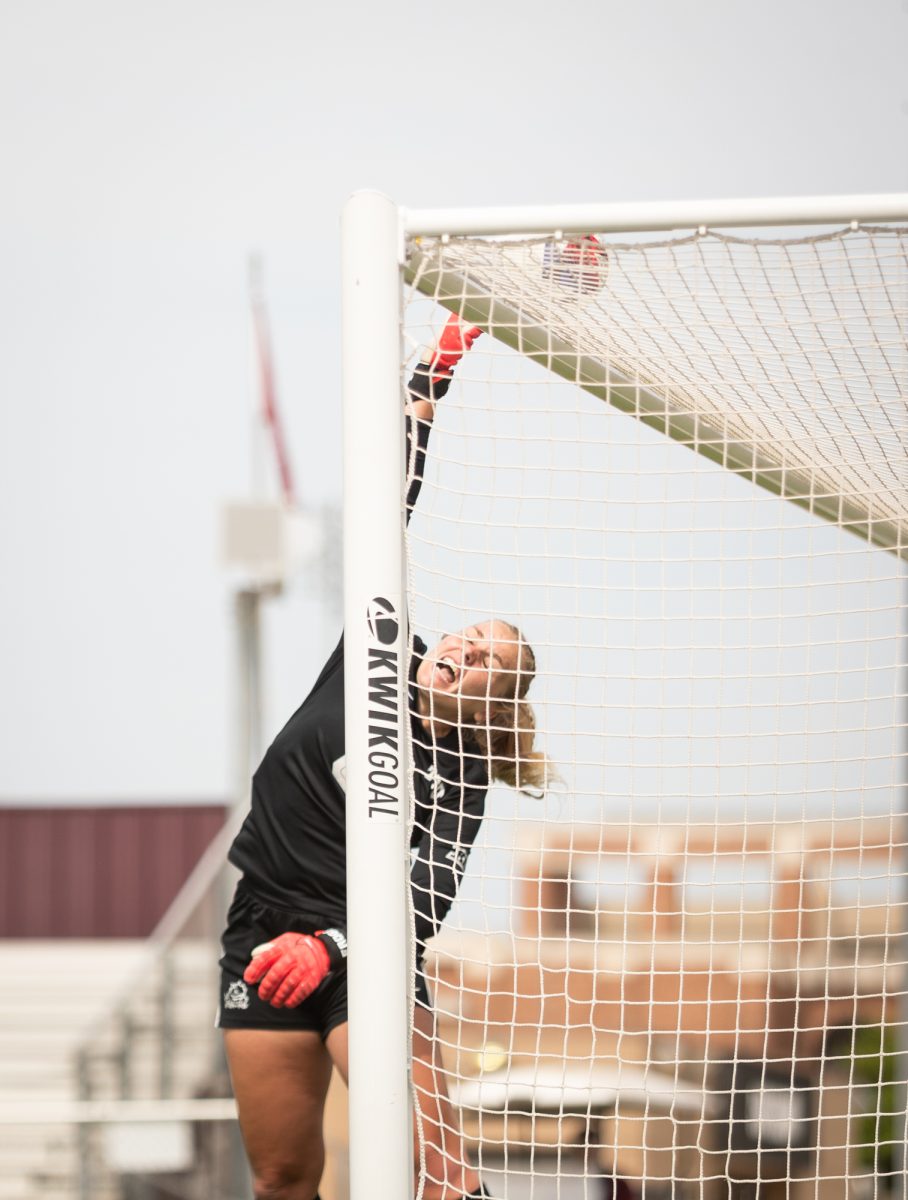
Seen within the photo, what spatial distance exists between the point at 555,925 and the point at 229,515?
217 inches

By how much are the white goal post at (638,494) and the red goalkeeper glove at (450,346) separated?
0.04m

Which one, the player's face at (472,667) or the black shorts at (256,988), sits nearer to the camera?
the player's face at (472,667)

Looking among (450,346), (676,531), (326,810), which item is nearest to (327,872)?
(326,810)

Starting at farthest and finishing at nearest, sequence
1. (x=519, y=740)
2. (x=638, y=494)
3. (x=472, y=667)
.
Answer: (x=519, y=740), (x=638, y=494), (x=472, y=667)

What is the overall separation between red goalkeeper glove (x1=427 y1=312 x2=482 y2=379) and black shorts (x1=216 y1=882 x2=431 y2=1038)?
1229 millimetres

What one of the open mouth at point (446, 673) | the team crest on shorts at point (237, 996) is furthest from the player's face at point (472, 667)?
the team crest on shorts at point (237, 996)

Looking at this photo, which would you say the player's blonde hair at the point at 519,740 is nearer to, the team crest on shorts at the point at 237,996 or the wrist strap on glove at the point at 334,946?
the wrist strap on glove at the point at 334,946

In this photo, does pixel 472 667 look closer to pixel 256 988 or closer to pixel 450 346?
pixel 450 346

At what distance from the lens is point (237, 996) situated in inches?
111

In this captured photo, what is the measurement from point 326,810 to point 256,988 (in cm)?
43

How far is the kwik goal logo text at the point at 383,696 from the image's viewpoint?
92.3 inches

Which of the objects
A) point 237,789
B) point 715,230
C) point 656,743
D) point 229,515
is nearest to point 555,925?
point 237,789

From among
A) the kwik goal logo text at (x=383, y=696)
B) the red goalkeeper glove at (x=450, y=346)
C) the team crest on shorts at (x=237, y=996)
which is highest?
the red goalkeeper glove at (x=450, y=346)

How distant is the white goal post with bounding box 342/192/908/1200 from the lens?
7.69 ft
